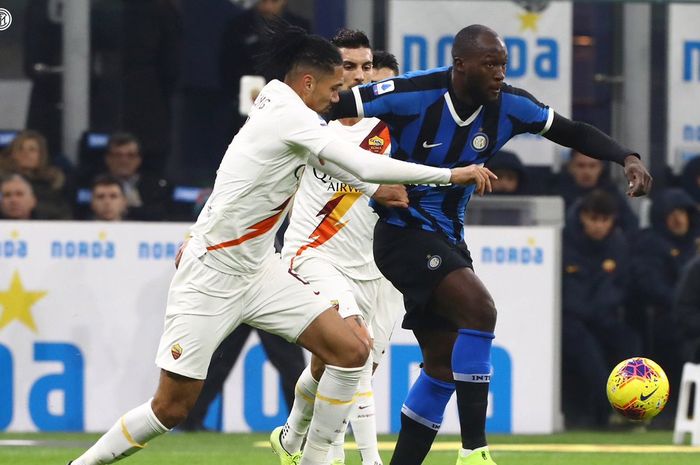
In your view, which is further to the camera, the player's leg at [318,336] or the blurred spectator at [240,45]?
the blurred spectator at [240,45]

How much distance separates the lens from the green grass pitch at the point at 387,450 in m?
10.2

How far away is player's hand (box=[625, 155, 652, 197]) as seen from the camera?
790 centimetres

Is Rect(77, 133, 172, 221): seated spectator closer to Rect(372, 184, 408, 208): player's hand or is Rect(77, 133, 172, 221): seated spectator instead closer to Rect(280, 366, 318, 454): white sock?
Rect(280, 366, 318, 454): white sock

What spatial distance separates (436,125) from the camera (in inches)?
320

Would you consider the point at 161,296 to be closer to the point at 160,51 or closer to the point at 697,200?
the point at 160,51

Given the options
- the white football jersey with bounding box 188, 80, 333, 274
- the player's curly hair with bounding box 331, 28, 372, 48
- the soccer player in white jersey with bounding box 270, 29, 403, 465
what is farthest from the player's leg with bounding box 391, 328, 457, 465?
the player's curly hair with bounding box 331, 28, 372, 48

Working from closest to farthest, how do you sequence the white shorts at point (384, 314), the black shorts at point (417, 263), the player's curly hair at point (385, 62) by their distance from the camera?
the black shorts at point (417, 263)
the white shorts at point (384, 314)
the player's curly hair at point (385, 62)

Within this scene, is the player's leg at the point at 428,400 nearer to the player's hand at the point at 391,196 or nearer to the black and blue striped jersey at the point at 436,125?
the black and blue striped jersey at the point at 436,125

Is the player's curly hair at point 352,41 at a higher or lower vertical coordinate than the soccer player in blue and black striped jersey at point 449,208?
higher

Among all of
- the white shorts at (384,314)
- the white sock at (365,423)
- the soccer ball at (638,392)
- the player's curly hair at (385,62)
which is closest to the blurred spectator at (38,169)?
the player's curly hair at (385,62)

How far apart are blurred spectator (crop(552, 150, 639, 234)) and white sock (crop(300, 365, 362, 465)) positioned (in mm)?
5850

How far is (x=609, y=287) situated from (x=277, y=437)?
4.57m

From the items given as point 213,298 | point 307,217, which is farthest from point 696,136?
point 213,298

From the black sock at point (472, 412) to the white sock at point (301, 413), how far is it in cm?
103
